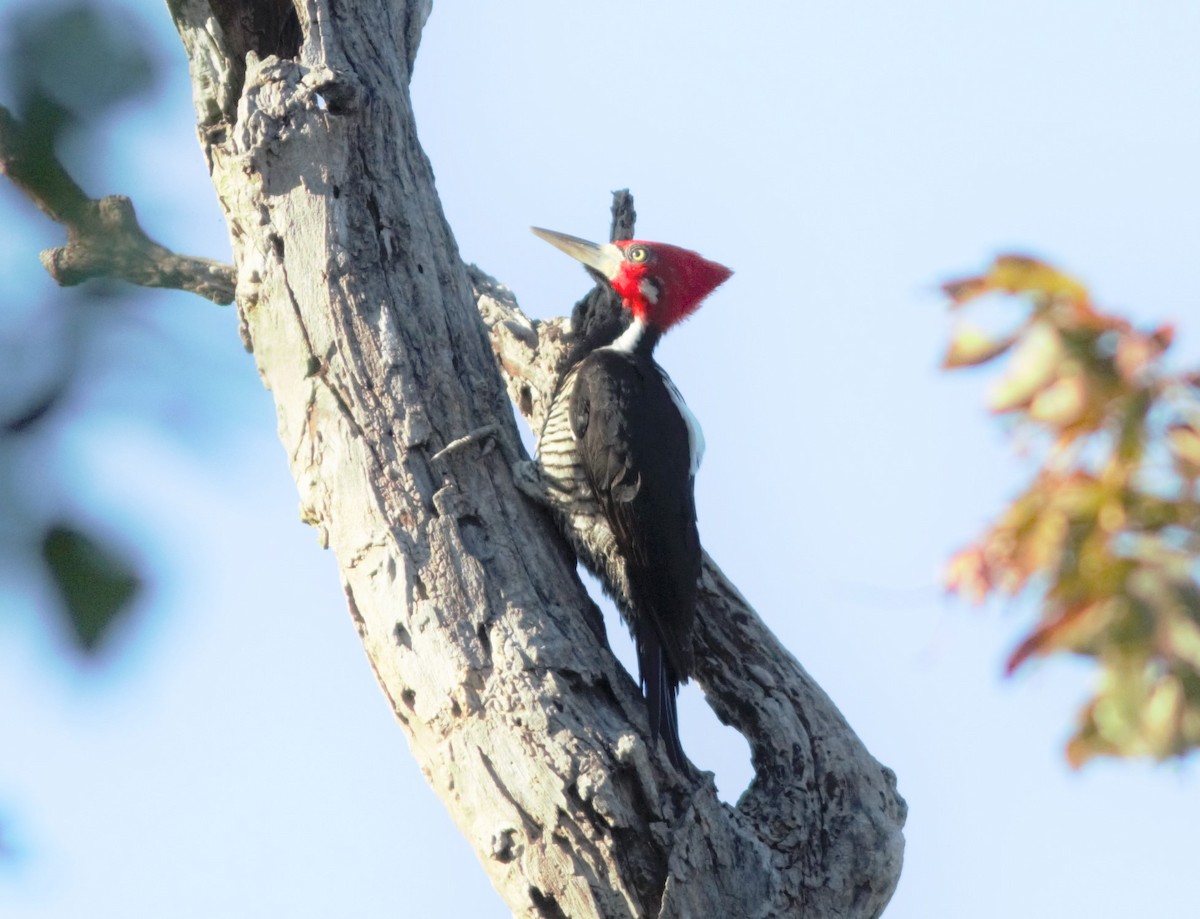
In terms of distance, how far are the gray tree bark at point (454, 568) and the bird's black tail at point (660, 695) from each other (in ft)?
0.26

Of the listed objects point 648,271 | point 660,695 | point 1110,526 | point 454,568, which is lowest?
point 1110,526

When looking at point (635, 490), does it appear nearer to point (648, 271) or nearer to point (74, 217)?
point (648, 271)

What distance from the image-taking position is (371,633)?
11.1ft

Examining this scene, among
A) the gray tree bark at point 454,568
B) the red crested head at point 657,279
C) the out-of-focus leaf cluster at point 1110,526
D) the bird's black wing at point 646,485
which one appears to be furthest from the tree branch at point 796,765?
the out-of-focus leaf cluster at point 1110,526

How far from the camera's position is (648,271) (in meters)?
4.93

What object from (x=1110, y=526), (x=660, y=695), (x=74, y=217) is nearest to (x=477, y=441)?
(x=660, y=695)

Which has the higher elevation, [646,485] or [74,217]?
[74,217]

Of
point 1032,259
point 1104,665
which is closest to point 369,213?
point 1032,259

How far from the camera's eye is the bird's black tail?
334 centimetres

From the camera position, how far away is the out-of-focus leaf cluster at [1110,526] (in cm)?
149

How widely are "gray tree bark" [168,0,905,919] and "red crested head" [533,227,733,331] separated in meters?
1.10

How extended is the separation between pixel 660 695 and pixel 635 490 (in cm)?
76

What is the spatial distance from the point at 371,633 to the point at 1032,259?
2098 millimetres

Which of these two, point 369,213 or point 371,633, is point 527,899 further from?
point 369,213
